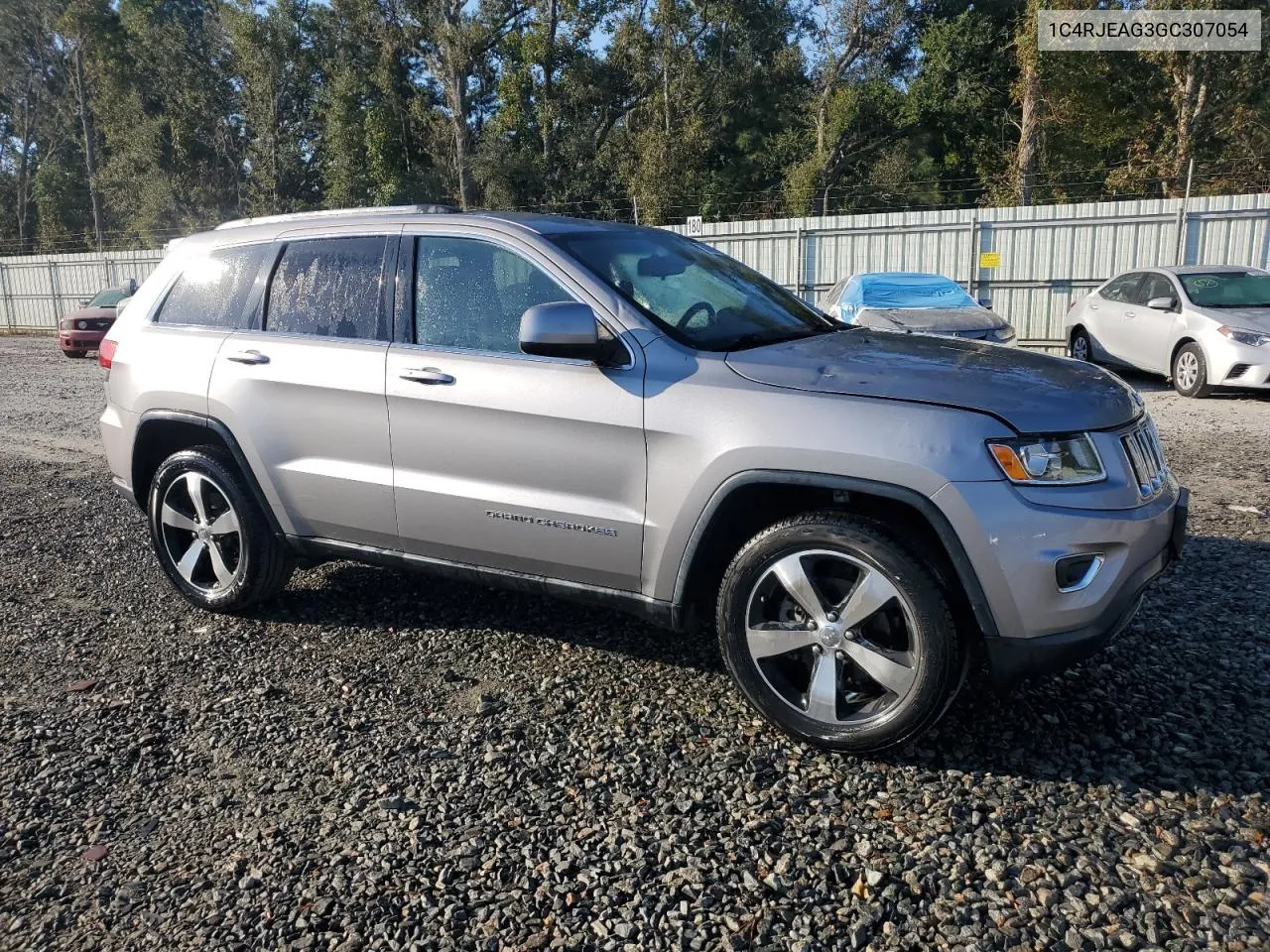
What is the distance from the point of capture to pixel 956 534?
10.1ft

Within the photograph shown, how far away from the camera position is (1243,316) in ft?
36.0

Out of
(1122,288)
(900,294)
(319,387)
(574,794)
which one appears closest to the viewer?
(574,794)

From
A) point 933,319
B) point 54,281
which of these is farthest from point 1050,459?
point 54,281

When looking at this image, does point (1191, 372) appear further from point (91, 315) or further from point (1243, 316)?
point (91, 315)

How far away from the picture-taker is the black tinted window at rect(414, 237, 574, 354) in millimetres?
3943

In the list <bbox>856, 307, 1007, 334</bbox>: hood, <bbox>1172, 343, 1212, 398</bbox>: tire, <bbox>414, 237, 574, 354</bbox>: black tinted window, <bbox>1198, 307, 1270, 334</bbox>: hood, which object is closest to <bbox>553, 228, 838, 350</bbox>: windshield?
<bbox>414, 237, 574, 354</bbox>: black tinted window

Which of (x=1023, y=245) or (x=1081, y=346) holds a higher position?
(x=1023, y=245)

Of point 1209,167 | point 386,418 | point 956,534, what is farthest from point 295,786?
point 1209,167

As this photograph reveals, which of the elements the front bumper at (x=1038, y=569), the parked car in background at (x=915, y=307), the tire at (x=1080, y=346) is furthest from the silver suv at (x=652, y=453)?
the tire at (x=1080, y=346)

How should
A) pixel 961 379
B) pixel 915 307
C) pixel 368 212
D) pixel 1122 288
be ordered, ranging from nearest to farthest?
pixel 961 379 < pixel 368 212 < pixel 915 307 < pixel 1122 288

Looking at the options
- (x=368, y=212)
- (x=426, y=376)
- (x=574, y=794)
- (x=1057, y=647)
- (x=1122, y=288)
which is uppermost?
(x=368, y=212)

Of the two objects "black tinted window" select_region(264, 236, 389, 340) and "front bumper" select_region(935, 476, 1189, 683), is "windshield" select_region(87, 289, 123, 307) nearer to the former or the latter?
"black tinted window" select_region(264, 236, 389, 340)

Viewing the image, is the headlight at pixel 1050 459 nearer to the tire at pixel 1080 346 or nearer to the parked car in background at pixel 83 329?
the tire at pixel 1080 346

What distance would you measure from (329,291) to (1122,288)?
37.5ft
